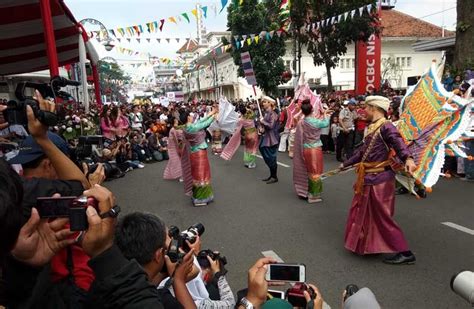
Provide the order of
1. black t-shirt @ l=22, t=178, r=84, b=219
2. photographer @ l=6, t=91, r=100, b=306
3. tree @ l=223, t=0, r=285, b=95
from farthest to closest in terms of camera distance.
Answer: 1. tree @ l=223, t=0, r=285, b=95
2. black t-shirt @ l=22, t=178, r=84, b=219
3. photographer @ l=6, t=91, r=100, b=306

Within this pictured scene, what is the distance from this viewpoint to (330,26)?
1564 centimetres

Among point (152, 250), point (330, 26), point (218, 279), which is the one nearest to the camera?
point (152, 250)

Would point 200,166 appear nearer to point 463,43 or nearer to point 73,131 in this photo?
point 73,131

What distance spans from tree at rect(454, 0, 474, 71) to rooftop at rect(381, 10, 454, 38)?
2870 cm

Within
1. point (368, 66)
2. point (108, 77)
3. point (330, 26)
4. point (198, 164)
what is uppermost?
point (330, 26)

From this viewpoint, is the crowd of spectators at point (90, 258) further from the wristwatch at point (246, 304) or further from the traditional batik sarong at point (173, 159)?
the traditional batik sarong at point (173, 159)

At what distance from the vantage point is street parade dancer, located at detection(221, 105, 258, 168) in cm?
890

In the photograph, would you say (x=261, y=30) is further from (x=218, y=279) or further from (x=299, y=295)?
(x=299, y=295)

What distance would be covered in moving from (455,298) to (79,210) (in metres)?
3.20

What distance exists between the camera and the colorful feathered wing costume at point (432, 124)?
3852mm

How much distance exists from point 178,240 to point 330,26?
1515cm

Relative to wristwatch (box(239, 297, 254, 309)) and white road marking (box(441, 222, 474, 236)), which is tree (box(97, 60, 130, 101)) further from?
wristwatch (box(239, 297, 254, 309))

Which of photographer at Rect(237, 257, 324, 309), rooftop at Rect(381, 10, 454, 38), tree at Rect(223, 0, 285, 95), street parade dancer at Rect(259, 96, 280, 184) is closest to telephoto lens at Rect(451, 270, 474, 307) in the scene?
photographer at Rect(237, 257, 324, 309)

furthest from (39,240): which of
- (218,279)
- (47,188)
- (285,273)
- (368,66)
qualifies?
(368,66)
